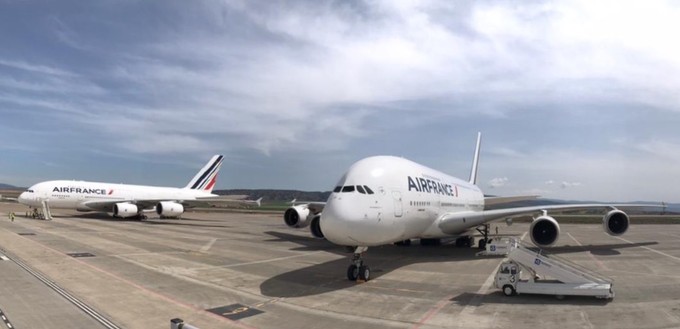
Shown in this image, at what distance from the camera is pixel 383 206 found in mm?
14148

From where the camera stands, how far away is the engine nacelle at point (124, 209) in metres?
42.5

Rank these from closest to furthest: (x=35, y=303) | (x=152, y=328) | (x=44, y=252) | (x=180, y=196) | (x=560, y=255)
A: (x=152, y=328) → (x=35, y=303) → (x=44, y=252) → (x=560, y=255) → (x=180, y=196)

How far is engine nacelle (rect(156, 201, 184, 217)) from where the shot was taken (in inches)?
1690

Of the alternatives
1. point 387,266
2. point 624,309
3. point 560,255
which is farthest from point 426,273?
point 560,255

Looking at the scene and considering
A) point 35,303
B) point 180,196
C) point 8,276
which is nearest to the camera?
point 35,303

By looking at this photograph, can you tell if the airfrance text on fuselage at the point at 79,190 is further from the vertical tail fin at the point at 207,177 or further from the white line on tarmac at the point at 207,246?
the white line on tarmac at the point at 207,246

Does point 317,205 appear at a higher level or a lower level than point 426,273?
higher

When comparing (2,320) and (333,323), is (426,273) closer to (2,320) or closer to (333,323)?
(333,323)

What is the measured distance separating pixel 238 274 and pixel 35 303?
6.16m

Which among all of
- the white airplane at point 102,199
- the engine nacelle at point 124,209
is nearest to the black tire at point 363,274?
the white airplane at point 102,199

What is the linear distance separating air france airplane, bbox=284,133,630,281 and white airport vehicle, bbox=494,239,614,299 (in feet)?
12.3

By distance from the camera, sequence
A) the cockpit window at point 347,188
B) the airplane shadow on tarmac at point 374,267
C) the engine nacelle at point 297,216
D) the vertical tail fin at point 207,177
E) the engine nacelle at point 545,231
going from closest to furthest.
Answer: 1. the airplane shadow on tarmac at point 374,267
2. the cockpit window at point 347,188
3. the engine nacelle at point 545,231
4. the engine nacelle at point 297,216
5. the vertical tail fin at point 207,177

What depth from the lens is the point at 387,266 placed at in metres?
17.5

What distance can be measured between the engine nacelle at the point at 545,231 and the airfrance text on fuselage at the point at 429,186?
431 cm
